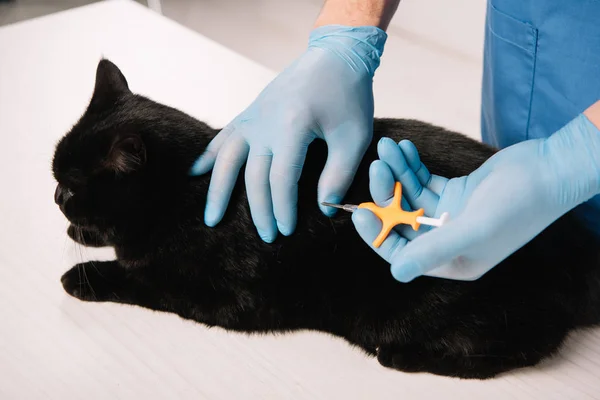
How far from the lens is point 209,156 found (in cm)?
84

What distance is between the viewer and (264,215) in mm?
792

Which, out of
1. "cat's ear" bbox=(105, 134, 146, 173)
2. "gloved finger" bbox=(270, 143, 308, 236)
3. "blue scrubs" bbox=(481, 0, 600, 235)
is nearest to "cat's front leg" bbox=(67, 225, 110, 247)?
"cat's ear" bbox=(105, 134, 146, 173)

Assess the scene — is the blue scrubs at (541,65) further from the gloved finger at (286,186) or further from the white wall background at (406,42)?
the white wall background at (406,42)

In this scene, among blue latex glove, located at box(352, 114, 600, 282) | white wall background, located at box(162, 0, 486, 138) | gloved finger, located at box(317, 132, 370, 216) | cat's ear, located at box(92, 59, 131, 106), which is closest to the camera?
blue latex glove, located at box(352, 114, 600, 282)

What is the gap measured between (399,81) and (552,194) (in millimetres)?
1591

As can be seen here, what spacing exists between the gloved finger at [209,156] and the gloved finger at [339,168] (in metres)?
0.18

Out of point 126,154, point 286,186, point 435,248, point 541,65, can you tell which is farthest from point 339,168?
point 541,65

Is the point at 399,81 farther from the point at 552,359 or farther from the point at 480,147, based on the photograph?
Result: the point at 552,359

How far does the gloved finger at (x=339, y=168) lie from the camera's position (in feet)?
2.50

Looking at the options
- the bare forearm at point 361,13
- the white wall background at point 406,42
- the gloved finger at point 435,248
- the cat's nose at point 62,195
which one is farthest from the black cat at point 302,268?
the white wall background at point 406,42

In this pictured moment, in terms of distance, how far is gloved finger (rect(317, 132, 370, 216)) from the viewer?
76 cm

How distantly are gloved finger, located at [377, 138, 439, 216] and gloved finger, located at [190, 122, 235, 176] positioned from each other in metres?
0.27

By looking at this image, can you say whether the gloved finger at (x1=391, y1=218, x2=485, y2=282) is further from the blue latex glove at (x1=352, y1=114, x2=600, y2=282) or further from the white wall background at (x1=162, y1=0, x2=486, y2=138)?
the white wall background at (x1=162, y1=0, x2=486, y2=138)

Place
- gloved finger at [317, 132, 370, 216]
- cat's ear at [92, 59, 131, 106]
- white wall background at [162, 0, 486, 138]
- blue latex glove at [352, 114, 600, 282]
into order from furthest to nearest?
white wall background at [162, 0, 486, 138] → cat's ear at [92, 59, 131, 106] → gloved finger at [317, 132, 370, 216] → blue latex glove at [352, 114, 600, 282]
